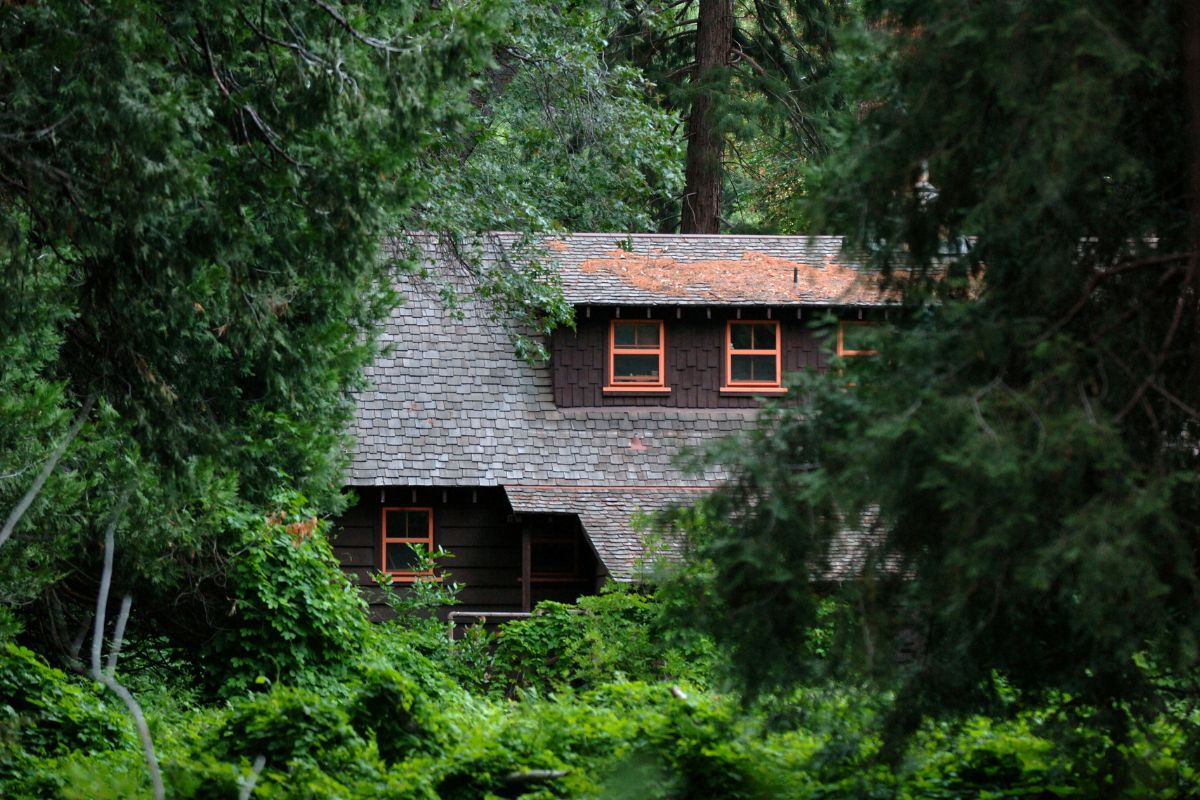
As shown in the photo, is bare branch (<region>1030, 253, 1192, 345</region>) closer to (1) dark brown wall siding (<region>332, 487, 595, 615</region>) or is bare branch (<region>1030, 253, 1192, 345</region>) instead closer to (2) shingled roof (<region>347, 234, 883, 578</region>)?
(2) shingled roof (<region>347, 234, 883, 578</region>)

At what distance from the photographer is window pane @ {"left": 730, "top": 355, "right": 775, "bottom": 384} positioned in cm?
2420

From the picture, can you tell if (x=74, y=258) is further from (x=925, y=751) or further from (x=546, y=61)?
(x=546, y=61)

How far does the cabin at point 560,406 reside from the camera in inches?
907

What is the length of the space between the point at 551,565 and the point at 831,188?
682 inches

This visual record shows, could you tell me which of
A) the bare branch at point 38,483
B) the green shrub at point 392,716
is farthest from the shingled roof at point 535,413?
the bare branch at point 38,483

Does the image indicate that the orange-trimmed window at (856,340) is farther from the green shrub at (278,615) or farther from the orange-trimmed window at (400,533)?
the orange-trimmed window at (400,533)

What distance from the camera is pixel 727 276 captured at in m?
24.3

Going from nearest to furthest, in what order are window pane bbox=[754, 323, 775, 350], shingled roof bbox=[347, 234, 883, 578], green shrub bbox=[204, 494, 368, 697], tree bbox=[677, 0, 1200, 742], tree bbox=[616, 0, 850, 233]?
tree bbox=[677, 0, 1200, 742] < green shrub bbox=[204, 494, 368, 697] < shingled roof bbox=[347, 234, 883, 578] < window pane bbox=[754, 323, 775, 350] < tree bbox=[616, 0, 850, 233]

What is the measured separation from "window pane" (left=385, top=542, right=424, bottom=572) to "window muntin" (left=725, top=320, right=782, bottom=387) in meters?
5.79

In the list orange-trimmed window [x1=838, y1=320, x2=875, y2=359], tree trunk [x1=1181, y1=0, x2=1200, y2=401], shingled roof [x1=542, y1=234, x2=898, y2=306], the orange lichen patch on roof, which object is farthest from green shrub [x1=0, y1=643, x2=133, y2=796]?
the orange lichen patch on roof

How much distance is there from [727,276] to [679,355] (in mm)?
1511

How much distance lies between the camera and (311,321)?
1080 cm

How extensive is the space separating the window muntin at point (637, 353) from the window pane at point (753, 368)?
1208mm

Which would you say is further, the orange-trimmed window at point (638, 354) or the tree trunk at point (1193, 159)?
the orange-trimmed window at point (638, 354)
